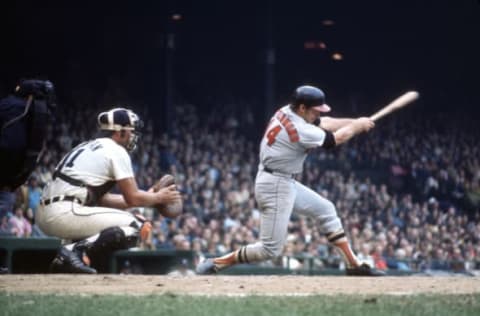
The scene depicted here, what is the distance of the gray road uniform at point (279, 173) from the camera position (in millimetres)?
8180

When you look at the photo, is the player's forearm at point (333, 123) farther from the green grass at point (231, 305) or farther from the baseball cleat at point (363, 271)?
the green grass at point (231, 305)

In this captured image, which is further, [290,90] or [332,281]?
[290,90]

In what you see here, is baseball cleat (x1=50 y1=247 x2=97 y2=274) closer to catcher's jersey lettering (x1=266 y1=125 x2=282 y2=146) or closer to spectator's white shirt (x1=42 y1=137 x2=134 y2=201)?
spectator's white shirt (x1=42 y1=137 x2=134 y2=201)

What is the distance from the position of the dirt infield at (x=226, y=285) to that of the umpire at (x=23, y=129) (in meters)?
0.78

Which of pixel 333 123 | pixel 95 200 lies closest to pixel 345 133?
pixel 333 123

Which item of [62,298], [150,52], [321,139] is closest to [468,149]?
[150,52]

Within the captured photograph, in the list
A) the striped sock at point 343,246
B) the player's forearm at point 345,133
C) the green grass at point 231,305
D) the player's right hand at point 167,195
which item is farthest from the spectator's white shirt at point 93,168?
the striped sock at point 343,246

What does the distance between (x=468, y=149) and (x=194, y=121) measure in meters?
7.16

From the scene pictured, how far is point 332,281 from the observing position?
7777 mm

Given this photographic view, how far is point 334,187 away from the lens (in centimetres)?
2088

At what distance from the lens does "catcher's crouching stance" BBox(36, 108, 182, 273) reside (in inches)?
289

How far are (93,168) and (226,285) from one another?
1.26m

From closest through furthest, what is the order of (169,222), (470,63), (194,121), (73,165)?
(73,165) → (169,222) → (194,121) → (470,63)

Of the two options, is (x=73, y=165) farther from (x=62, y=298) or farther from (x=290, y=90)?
(x=290, y=90)
